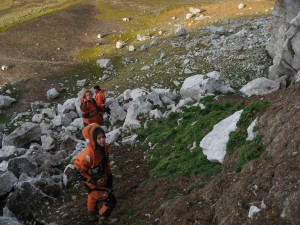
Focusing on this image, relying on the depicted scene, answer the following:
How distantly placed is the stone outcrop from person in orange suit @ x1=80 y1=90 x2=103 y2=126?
8.54 metres

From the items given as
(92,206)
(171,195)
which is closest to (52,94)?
(92,206)

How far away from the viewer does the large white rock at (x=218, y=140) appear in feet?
34.6

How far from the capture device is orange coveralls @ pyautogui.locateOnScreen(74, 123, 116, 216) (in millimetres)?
9375

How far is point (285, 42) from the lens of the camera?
1808 cm

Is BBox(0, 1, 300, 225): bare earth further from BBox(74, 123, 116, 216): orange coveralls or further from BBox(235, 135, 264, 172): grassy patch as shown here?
BBox(74, 123, 116, 216): orange coveralls

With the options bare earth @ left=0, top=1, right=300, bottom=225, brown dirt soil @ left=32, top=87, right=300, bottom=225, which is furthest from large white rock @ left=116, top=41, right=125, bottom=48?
brown dirt soil @ left=32, top=87, right=300, bottom=225

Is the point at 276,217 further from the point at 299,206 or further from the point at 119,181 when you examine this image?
the point at 119,181

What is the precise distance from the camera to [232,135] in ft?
34.5

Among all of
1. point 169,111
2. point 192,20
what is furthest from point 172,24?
point 169,111

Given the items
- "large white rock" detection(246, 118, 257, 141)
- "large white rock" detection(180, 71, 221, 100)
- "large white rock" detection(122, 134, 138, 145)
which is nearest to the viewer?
"large white rock" detection(246, 118, 257, 141)

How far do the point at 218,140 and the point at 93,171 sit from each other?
378cm

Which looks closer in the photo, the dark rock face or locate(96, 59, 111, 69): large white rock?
the dark rock face

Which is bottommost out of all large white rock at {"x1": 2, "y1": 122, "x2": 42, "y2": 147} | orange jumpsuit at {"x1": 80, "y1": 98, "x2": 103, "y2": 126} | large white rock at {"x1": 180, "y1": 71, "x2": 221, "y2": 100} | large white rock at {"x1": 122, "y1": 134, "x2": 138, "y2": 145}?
large white rock at {"x1": 2, "y1": 122, "x2": 42, "y2": 147}

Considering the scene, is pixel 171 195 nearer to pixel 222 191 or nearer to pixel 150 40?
pixel 222 191
